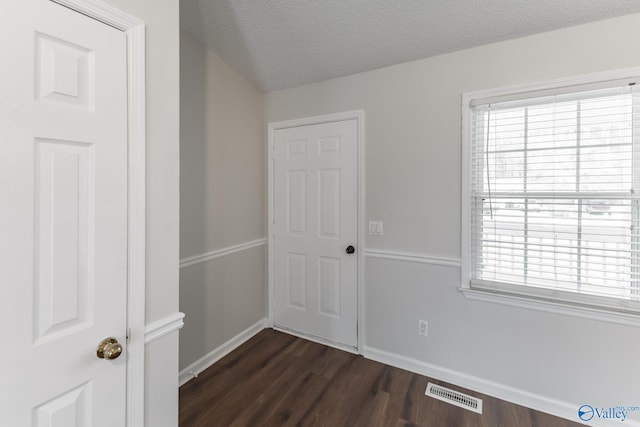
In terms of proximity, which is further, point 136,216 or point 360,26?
point 360,26

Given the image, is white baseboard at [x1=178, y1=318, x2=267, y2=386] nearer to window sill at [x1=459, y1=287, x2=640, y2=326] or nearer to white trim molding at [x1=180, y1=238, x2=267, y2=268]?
white trim molding at [x1=180, y1=238, x2=267, y2=268]

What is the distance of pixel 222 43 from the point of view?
2.20 meters

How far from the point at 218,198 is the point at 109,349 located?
5.05 ft

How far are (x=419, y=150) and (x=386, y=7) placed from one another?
0.96 metres

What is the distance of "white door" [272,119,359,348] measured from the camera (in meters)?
Answer: 2.51

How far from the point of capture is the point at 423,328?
2.21 metres

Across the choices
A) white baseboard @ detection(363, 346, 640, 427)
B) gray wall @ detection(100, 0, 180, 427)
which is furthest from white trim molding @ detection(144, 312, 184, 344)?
white baseboard @ detection(363, 346, 640, 427)

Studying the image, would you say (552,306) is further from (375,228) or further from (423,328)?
(375,228)

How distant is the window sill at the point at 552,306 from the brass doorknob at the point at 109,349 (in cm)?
204

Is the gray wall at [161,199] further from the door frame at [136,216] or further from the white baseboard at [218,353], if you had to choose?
the white baseboard at [218,353]

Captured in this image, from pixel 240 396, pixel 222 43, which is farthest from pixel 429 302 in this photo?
pixel 222 43

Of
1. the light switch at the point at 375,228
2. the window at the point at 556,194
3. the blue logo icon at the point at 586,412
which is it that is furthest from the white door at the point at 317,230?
the blue logo icon at the point at 586,412

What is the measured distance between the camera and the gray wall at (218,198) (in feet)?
6.92

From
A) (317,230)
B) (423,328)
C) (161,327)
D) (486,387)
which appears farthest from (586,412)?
(161,327)
